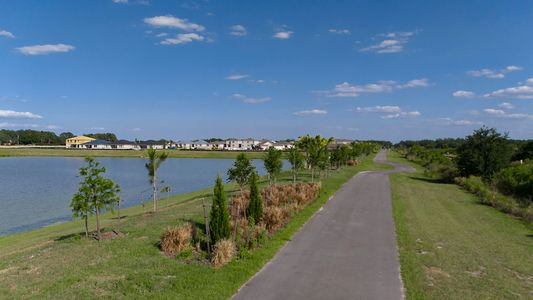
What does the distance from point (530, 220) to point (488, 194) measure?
7334 mm

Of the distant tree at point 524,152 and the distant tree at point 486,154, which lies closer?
the distant tree at point 486,154

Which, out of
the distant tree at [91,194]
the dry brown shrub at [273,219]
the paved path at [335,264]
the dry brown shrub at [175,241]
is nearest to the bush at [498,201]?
the paved path at [335,264]

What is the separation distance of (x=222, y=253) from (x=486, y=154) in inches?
1345

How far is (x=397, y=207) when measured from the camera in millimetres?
20812

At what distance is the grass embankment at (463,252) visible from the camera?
8.93 m

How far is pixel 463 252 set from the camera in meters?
12.2

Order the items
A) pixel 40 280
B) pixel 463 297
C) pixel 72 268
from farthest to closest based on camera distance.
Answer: pixel 72 268 → pixel 40 280 → pixel 463 297

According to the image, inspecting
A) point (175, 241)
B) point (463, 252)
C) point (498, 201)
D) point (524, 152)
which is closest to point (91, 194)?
point (175, 241)

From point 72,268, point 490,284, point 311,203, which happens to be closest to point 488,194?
point 311,203

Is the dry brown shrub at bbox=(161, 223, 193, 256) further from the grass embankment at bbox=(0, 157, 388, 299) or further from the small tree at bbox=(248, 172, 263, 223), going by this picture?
the small tree at bbox=(248, 172, 263, 223)

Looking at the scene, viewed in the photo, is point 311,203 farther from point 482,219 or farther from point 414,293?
point 414,293

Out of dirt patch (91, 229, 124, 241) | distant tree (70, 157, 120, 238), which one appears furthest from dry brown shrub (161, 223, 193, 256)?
distant tree (70, 157, 120, 238)

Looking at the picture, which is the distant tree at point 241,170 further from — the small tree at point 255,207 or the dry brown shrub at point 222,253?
the dry brown shrub at point 222,253

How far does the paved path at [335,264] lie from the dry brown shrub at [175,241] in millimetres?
2727
